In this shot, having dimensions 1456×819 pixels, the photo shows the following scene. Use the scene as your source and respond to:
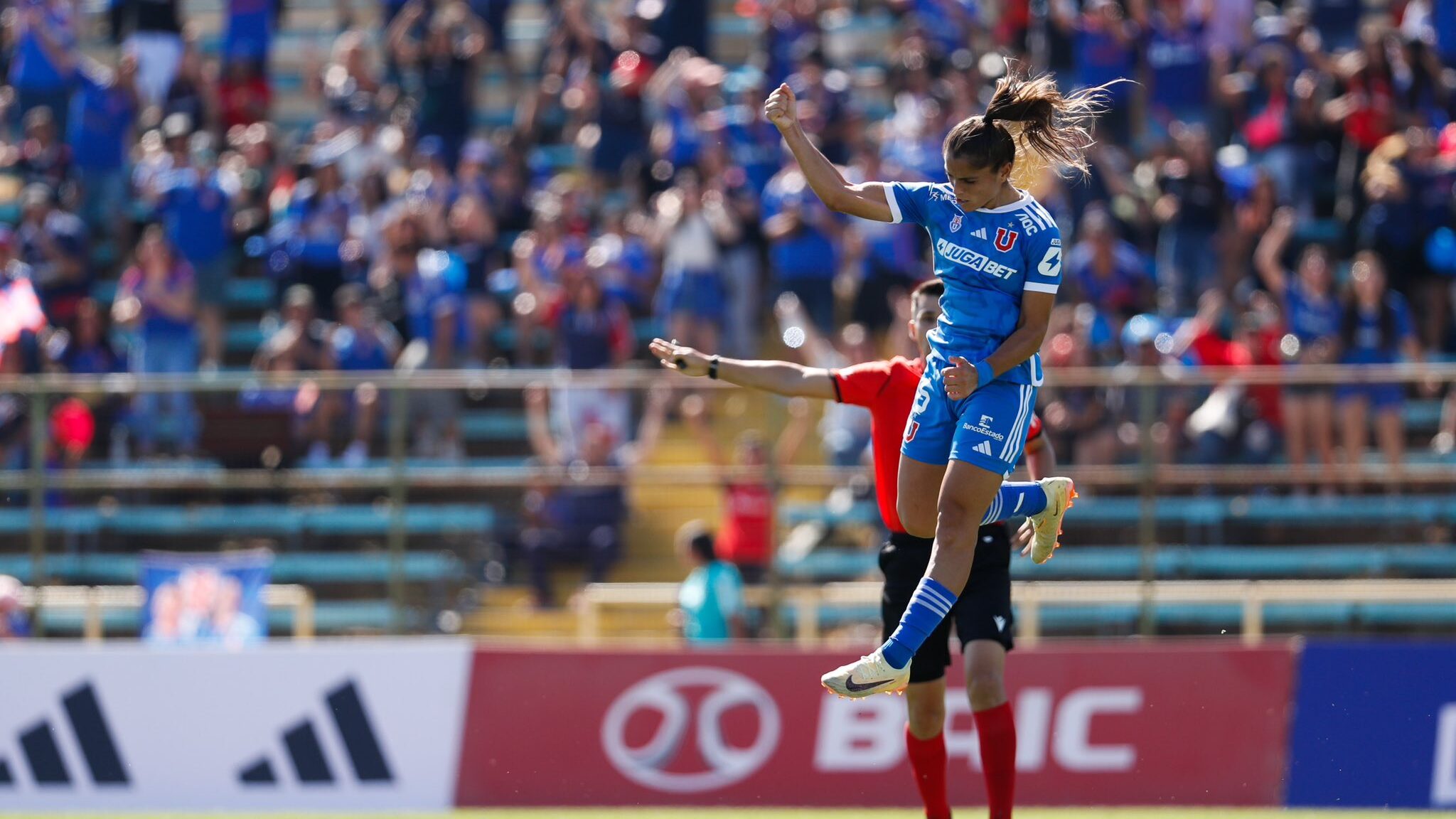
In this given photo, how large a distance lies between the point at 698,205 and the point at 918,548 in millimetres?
8022

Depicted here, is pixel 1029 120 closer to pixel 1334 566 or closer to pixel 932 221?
pixel 932 221

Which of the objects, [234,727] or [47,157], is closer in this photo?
[234,727]

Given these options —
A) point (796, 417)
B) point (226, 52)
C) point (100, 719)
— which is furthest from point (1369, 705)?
point (226, 52)

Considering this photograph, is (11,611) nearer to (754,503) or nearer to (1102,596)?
(754,503)

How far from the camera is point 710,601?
13.0 metres

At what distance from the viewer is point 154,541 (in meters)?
14.0

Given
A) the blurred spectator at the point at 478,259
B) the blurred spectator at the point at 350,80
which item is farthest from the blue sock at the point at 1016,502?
the blurred spectator at the point at 350,80

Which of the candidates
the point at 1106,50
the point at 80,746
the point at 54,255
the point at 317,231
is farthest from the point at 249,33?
the point at 80,746

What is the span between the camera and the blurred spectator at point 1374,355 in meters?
12.9

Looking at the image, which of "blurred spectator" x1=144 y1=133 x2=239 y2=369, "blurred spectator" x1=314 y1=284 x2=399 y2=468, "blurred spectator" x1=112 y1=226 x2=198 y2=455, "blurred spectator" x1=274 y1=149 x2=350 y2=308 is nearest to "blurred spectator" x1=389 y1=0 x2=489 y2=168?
"blurred spectator" x1=274 y1=149 x2=350 y2=308

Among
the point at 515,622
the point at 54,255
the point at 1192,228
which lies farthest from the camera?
the point at 54,255

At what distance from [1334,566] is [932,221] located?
6.25m

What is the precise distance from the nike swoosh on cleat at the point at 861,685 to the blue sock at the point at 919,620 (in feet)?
0.27

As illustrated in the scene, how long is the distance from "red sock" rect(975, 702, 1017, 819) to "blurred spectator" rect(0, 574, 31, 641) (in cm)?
820
